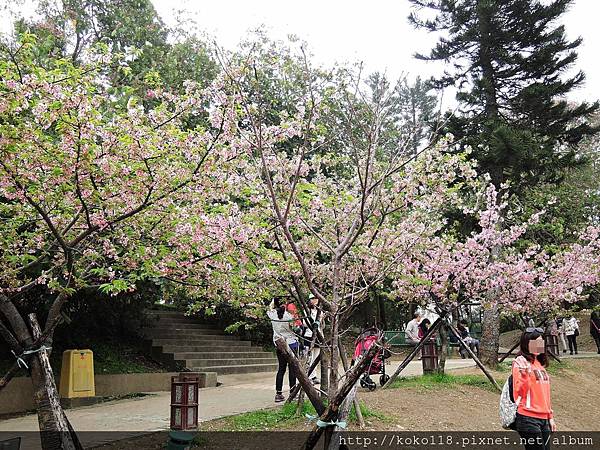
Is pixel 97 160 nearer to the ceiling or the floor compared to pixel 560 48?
nearer to the floor

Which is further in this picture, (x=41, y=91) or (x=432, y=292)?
(x=432, y=292)

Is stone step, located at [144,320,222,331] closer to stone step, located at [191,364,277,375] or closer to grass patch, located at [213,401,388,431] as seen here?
stone step, located at [191,364,277,375]

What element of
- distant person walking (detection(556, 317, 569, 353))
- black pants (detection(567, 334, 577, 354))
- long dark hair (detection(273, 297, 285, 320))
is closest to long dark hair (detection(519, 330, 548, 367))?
long dark hair (detection(273, 297, 285, 320))

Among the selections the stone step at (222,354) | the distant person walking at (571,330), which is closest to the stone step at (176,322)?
the stone step at (222,354)

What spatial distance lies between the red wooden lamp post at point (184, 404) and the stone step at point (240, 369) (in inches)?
325

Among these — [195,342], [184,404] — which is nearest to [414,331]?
[195,342]

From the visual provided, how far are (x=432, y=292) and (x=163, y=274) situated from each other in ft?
20.1

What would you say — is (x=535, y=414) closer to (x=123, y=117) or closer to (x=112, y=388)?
(x=123, y=117)

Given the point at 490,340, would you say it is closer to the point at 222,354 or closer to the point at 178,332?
the point at 222,354

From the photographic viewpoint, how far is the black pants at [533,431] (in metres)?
5.18

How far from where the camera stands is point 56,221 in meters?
6.11

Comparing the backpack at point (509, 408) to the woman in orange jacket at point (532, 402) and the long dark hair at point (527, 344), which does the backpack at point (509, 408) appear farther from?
the long dark hair at point (527, 344)

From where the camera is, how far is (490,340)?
48.1 ft

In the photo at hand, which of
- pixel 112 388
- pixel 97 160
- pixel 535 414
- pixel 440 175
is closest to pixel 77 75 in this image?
pixel 97 160
